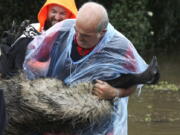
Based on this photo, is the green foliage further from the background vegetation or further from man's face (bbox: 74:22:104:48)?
man's face (bbox: 74:22:104:48)

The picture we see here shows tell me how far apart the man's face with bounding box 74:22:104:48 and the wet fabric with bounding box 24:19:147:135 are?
0.20ft

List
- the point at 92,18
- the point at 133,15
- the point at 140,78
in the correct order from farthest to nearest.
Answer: the point at 133,15, the point at 140,78, the point at 92,18

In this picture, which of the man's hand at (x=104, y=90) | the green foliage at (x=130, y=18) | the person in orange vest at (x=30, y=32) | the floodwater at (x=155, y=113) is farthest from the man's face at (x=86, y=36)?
the green foliage at (x=130, y=18)

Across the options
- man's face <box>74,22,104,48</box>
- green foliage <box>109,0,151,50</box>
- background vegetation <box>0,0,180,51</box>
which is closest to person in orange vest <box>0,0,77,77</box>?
man's face <box>74,22,104,48</box>

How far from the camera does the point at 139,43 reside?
17172 millimetres

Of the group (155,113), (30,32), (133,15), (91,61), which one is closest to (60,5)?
(30,32)

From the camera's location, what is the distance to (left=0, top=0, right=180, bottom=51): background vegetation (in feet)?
55.1

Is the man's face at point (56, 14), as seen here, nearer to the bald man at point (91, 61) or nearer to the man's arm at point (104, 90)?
the bald man at point (91, 61)

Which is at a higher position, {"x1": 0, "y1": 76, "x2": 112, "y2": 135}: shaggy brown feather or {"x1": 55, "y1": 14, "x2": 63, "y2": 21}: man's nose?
{"x1": 55, "y1": 14, "x2": 63, "y2": 21}: man's nose

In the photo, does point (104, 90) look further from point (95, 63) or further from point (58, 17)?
point (58, 17)

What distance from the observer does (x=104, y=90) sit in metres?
3.43

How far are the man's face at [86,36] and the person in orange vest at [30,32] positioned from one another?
0.40m

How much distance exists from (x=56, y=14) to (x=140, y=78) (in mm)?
994

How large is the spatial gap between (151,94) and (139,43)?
601 centimetres
